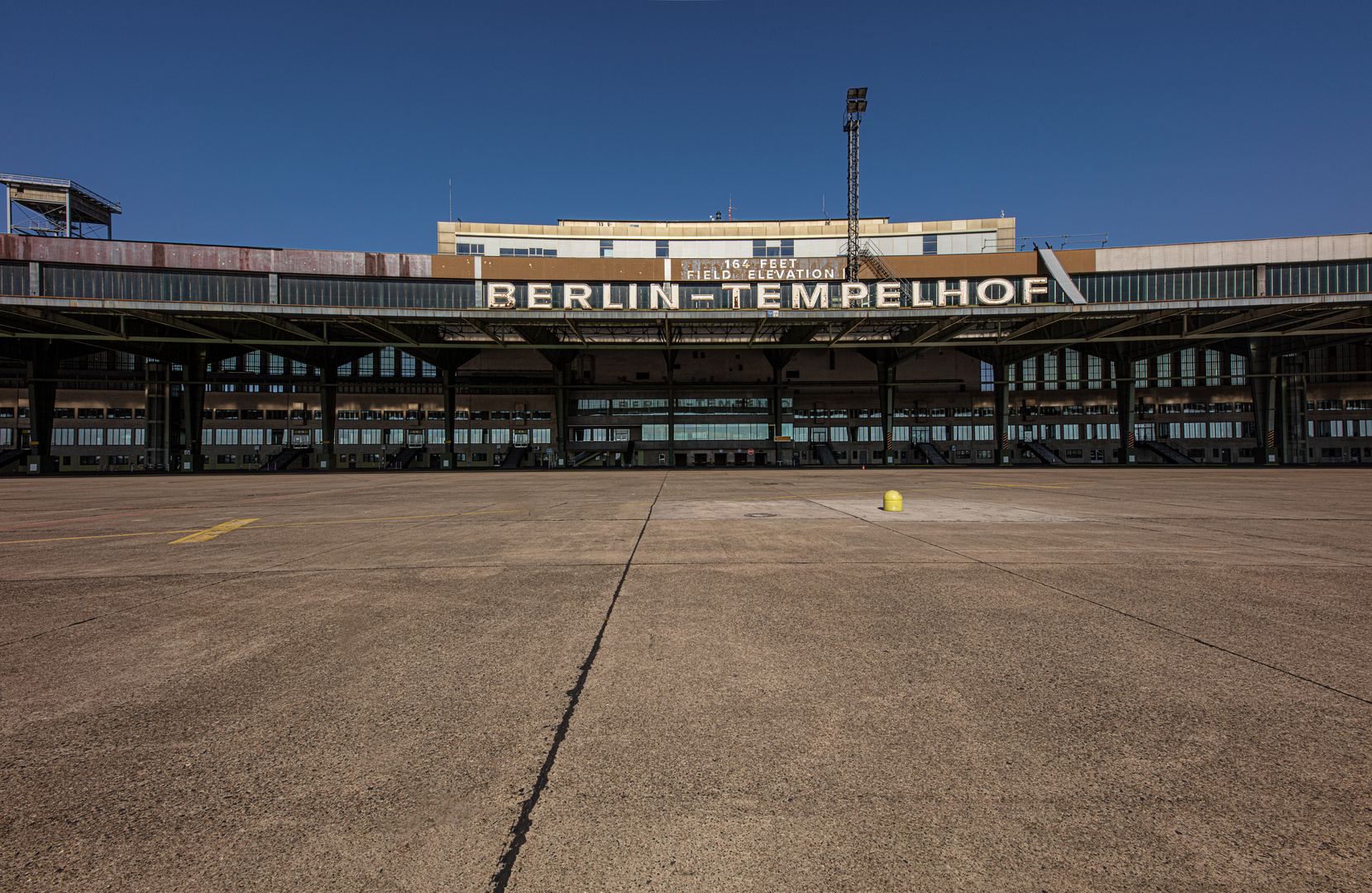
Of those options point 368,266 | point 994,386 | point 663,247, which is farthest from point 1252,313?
point 368,266

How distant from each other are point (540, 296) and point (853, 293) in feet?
78.2

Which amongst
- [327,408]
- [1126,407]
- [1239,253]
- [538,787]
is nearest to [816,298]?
[538,787]

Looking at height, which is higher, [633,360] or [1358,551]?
[633,360]

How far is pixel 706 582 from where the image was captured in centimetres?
659

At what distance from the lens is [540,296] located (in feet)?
133

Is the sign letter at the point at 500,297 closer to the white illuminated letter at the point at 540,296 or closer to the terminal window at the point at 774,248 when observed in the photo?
the white illuminated letter at the point at 540,296

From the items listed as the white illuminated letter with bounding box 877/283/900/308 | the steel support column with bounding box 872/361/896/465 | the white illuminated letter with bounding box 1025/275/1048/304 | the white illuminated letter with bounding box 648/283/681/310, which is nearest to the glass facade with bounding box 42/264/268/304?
the white illuminated letter with bounding box 648/283/681/310

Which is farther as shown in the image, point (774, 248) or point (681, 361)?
point (681, 361)

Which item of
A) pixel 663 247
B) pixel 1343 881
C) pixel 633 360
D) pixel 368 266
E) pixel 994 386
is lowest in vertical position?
pixel 1343 881

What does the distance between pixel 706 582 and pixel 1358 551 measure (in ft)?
33.8

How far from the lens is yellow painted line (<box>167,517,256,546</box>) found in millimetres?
9883

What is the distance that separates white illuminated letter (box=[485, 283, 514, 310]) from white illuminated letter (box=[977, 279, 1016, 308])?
3429 centimetres

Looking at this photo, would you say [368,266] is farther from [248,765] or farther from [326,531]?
[248,765]

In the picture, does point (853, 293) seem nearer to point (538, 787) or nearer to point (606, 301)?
point (606, 301)
